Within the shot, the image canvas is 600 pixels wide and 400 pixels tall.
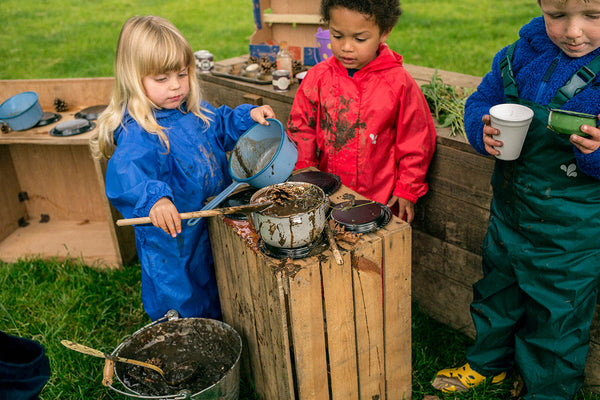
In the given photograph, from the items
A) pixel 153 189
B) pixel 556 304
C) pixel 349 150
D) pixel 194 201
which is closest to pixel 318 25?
pixel 349 150

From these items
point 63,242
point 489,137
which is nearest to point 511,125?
point 489,137

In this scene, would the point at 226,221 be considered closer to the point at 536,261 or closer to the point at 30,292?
the point at 536,261

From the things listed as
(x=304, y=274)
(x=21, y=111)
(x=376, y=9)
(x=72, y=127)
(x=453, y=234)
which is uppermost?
(x=376, y=9)

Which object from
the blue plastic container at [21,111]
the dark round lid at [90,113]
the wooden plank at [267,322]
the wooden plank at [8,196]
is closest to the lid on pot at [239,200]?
the wooden plank at [267,322]

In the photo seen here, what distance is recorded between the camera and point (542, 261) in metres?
2.07

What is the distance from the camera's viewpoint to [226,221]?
7.50ft

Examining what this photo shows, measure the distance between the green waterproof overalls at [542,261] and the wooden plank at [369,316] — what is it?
54cm

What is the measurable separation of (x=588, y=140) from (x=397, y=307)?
977mm

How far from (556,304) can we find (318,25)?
3014 mm

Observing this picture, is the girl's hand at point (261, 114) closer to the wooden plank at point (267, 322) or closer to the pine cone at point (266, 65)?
the wooden plank at point (267, 322)

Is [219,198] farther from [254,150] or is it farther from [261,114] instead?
[261,114]

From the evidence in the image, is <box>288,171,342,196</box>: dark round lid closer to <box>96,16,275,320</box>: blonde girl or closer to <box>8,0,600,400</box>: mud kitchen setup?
<box>8,0,600,400</box>: mud kitchen setup

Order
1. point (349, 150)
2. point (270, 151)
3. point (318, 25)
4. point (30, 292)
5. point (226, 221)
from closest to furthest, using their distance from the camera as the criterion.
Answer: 1. point (226, 221)
2. point (270, 151)
3. point (349, 150)
4. point (30, 292)
5. point (318, 25)

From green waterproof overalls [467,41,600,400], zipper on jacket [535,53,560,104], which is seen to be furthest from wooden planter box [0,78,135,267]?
zipper on jacket [535,53,560,104]
